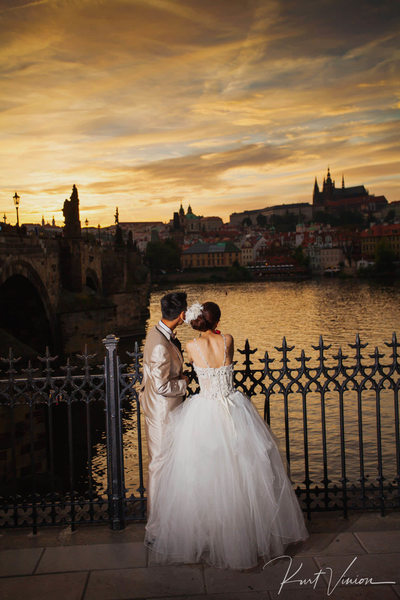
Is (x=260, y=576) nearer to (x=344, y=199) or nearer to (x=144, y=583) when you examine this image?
(x=144, y=583)

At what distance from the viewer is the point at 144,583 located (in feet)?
11.6

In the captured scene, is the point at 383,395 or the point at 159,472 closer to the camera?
the point at 159,472

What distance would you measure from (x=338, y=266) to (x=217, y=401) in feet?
375

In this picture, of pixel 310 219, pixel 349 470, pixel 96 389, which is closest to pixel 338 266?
pixel 310 219

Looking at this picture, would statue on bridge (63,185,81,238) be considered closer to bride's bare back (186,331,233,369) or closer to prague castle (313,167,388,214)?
bride's bare back (186,331,233,369)

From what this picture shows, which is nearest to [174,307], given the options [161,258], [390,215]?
[161,258]

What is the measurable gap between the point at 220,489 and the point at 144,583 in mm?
715

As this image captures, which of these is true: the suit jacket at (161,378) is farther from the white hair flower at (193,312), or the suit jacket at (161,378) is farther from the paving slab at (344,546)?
the paving slab at (344,546)

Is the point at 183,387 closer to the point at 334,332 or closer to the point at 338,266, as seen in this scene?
the point at 334,332

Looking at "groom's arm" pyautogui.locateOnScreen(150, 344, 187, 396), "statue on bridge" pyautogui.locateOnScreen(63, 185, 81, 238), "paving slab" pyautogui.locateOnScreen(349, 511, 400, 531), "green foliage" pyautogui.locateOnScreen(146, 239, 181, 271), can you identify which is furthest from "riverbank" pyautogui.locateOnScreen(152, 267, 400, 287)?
"groom's arm" pyautogui.locateOnScreen(150, 344, 187, 396)

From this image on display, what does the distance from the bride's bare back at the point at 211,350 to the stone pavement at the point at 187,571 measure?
129cm

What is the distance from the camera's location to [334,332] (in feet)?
113

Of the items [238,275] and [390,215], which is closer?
[238,275]

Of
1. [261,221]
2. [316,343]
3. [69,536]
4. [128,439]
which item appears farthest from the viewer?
[261,221]
